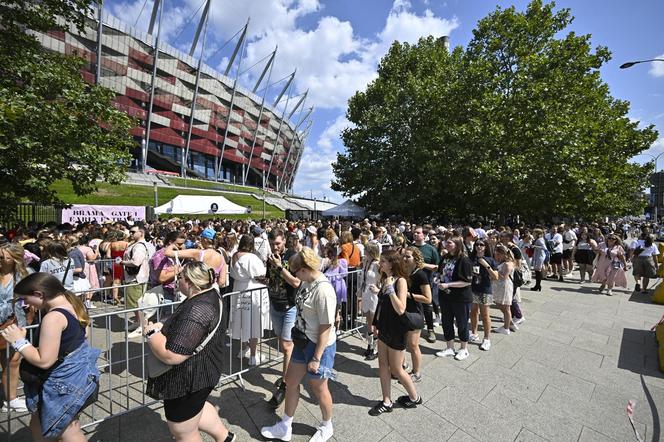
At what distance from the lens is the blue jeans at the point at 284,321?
3.82m

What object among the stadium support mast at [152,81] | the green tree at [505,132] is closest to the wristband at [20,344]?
the green tree at [505,132]

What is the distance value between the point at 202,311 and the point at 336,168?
2649cm

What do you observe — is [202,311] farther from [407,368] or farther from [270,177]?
[270,177]

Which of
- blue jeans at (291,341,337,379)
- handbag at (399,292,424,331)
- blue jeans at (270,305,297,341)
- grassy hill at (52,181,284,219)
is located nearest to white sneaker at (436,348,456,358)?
handbag at (399,292,424,331)

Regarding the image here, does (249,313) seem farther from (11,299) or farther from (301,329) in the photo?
(11,299)

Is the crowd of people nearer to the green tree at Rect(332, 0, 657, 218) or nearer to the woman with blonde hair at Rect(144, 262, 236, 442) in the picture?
the woman with blonde hair at Rect(144, 262, 236, 442)

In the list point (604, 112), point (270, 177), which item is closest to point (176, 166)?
point (270, 177)

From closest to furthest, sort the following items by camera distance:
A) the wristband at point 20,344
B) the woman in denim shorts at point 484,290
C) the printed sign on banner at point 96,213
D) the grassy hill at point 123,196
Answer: the wristband at point 20,344, the woman in denim shorts at point 484,290, the printed sign on banner at point 96,213, the grassy hill at point 123,196

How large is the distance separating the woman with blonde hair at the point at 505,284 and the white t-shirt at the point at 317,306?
13.3 feet

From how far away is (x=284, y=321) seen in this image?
3848 millimetres

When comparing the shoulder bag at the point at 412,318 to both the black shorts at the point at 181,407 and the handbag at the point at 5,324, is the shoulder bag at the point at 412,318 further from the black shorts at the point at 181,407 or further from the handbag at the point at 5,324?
the handbag at the point at 5,324

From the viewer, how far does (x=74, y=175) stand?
921cm

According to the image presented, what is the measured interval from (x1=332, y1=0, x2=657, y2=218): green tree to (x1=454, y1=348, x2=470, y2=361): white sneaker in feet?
48.3

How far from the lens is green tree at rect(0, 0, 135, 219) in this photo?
7.24m
